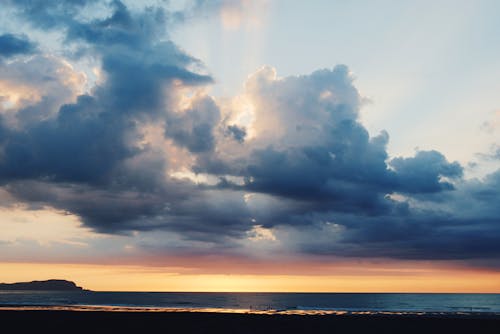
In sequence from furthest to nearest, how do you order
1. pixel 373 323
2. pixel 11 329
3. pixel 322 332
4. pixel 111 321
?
pixel 373 323 → pixel 111 321 → pixel 322 332 → pixel 11 329

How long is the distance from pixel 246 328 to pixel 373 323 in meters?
14.6

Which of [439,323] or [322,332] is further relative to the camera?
[439,323]

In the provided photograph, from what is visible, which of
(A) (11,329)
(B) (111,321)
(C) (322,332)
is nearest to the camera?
(A) (11,329)

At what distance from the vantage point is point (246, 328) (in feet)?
120

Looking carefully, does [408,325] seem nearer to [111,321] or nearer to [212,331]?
[212,331]

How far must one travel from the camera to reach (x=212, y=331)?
3381 cm

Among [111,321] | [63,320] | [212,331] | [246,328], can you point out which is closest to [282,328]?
[246,328]

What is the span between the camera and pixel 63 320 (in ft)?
136

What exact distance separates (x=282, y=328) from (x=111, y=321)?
50.7 ft

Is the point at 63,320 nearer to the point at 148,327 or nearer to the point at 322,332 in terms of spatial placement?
the point at 148,327

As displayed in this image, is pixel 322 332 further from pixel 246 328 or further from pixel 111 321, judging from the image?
pixel 111 321

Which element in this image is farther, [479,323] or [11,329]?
[479,323]

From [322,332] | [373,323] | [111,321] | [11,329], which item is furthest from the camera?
[373,323]

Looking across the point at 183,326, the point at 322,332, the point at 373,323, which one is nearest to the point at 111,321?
the point at 183,326
